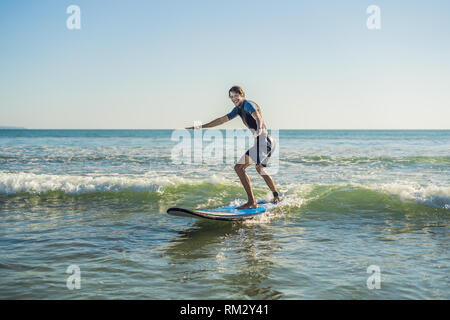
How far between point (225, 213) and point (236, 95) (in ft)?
7.70

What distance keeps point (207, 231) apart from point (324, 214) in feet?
9.92

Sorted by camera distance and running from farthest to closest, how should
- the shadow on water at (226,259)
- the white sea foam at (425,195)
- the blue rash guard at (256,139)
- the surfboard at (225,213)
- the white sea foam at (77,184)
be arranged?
the white sea foam at (77,184), the white sea foam at (425,195), the blue rash guard at (256,139), the surfboard at (225,213), the shadow on water at (226,259)

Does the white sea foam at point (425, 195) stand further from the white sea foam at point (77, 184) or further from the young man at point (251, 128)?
the white sea foam at point (77, 184)

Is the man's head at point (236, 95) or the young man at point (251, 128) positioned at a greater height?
the man's head at point (236, 95)

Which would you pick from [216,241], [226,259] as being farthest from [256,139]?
[226,259]

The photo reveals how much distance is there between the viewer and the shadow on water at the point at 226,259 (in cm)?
418

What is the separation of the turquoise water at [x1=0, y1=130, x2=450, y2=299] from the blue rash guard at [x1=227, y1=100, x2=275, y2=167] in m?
1.32

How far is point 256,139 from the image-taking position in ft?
24.6

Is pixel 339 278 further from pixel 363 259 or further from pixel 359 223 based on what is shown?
pixel 359 223

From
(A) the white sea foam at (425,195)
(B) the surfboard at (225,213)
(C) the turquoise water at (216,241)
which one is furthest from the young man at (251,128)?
(A) the white sea foam at (425,195)

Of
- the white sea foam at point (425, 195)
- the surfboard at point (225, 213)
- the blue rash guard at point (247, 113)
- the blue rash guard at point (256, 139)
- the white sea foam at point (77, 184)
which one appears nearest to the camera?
the surfboard at point (225, 213)

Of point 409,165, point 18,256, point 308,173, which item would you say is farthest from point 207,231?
point 409,165

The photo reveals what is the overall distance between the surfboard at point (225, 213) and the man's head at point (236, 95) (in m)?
2.22

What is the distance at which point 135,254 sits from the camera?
5.42 m
